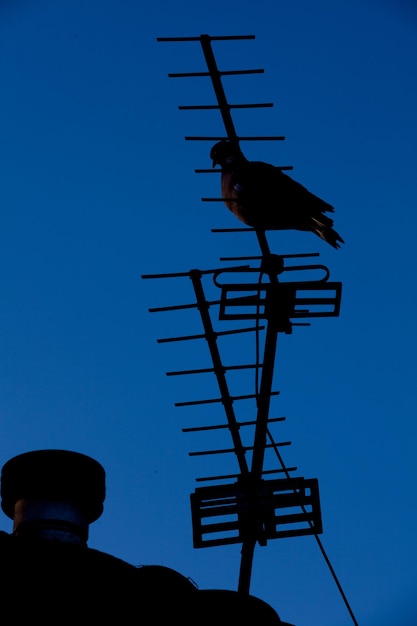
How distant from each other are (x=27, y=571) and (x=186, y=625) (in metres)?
0.71

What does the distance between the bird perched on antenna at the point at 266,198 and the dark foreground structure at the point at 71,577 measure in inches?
75.3

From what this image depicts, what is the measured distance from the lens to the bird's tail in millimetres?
5555

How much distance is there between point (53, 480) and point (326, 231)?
7.75ft

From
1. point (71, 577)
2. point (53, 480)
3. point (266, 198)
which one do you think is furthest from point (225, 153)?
point (71, 577)

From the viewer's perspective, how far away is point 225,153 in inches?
224

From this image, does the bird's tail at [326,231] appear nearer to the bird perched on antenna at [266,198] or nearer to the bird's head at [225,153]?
the bird perched on antenna at [266,198]

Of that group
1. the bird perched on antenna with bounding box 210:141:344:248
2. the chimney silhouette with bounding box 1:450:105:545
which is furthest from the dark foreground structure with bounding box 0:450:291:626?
the bird perched on antenna with bounding box 210:141:344:248

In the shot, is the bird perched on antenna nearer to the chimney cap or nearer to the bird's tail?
the bird's tail

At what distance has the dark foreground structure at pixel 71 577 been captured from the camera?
3.42 metres

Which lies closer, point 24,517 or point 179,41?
point 24,517

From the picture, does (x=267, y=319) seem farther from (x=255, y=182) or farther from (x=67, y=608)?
(x=67, y=608)

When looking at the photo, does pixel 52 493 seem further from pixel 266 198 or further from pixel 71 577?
pixel 266 198

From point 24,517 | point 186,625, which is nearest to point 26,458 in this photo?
point 24,517

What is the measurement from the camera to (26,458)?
4.54 meters
